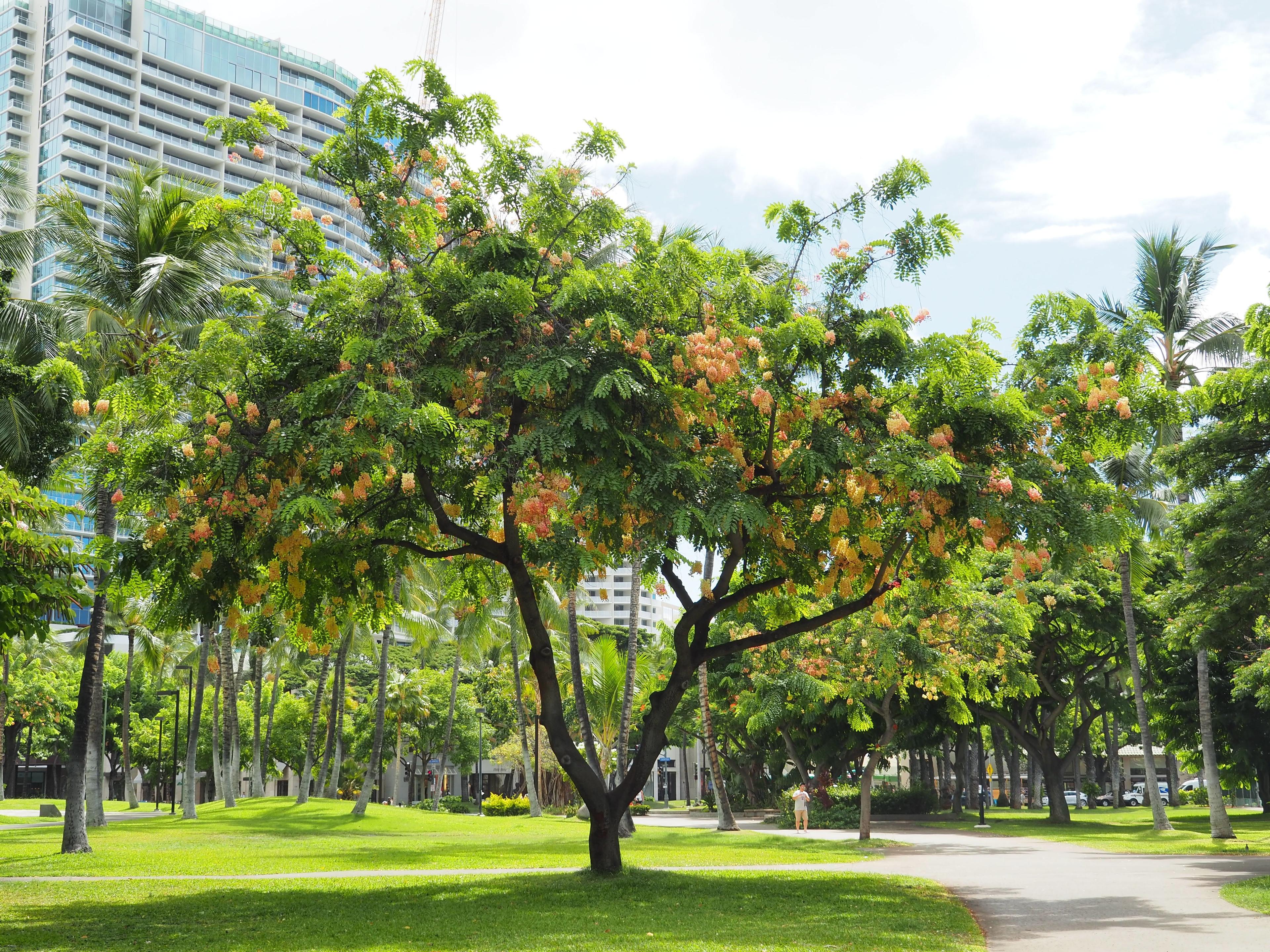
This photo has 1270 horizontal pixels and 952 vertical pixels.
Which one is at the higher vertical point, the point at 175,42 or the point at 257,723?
the point at 175,42

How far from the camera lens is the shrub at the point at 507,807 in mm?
46656

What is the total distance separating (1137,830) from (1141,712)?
4175 mm

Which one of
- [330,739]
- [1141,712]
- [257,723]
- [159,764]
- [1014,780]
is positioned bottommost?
[1014,780]

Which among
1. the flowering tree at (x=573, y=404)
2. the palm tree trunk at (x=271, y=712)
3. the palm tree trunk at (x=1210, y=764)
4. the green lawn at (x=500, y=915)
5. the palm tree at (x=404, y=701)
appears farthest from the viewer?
the palm tree trunk at (x=271, y=712)

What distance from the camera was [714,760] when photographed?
3044 centimetres

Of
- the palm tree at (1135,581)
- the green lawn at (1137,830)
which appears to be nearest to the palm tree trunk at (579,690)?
the green lawn at (1137,830)

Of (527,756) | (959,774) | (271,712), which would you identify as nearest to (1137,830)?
(959,774)

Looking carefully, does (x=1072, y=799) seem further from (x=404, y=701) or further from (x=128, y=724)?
(x=128, y=724)

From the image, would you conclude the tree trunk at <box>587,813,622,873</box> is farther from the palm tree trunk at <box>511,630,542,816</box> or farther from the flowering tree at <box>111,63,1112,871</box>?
the palm tree trunk at <box>511,630,542,816</box>

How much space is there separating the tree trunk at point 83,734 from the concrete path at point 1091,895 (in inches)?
555

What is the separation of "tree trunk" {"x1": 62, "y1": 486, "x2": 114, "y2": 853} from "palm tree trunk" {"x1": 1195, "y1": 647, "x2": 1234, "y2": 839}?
22.7m

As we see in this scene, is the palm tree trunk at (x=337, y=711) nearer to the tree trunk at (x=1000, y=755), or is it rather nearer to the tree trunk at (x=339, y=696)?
the tree trunk at (x=339, y=696)

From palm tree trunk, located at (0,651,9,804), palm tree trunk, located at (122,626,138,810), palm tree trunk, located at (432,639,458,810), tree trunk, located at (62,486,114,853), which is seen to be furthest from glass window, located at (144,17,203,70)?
tree trunk, located at (62,486,114,853)

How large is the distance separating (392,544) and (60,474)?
4018mm
